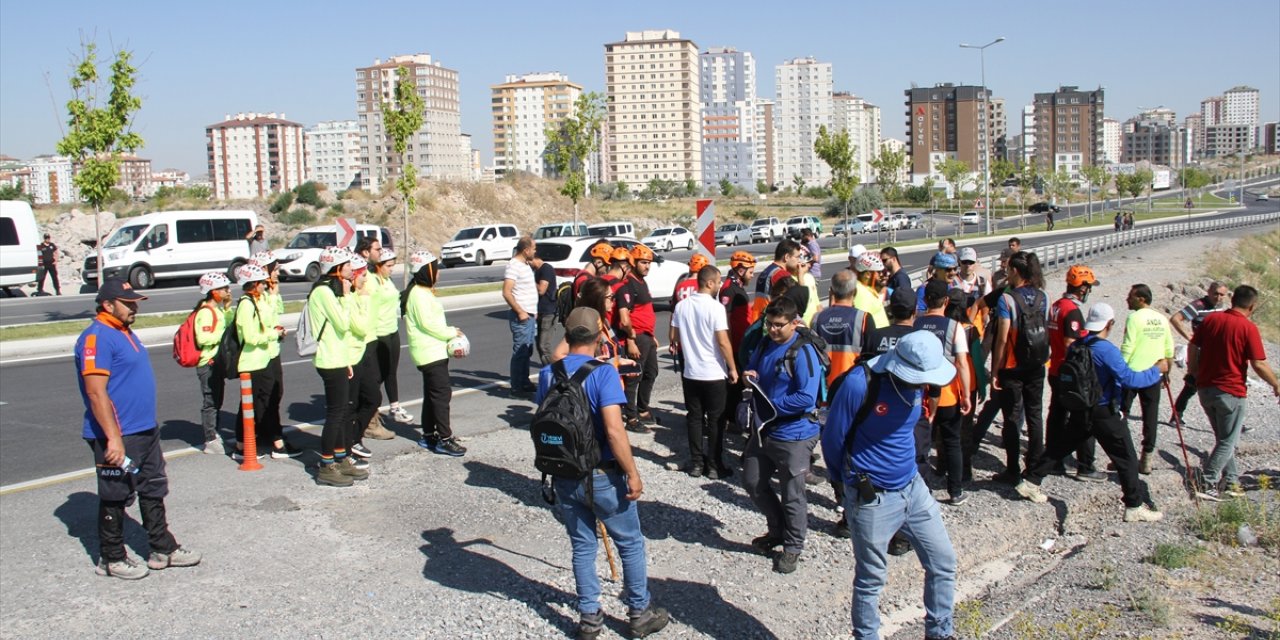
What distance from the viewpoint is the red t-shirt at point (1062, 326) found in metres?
7.56

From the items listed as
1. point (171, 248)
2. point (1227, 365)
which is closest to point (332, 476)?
point (1227, 365)

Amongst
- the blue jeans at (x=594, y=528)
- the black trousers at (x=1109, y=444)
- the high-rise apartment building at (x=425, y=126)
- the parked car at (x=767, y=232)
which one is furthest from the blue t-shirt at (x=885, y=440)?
the high-rise apartment building at (x=425, y=126)

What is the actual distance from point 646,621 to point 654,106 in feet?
520

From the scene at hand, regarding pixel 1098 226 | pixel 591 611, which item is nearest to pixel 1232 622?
pixel 591 611

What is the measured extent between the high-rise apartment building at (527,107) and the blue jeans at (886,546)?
17288 centimetres

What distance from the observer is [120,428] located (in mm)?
5770

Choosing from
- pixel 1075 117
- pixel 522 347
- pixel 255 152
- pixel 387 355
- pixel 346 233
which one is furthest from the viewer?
pixel 1075 117

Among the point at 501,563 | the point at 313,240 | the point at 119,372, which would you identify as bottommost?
the point at 501,563

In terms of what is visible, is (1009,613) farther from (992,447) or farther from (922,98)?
(922,98)

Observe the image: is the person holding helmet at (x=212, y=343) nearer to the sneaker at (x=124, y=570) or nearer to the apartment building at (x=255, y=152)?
the sneaker at (x=124, y=570)

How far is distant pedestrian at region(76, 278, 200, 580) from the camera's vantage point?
5.65 metres

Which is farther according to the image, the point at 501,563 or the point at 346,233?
the point at 346,233

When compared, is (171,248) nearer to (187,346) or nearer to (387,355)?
(387,355)

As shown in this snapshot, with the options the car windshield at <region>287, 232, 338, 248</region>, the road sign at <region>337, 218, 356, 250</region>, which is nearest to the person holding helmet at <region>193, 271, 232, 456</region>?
the road sign at <region>337, 218, 356, 250</region>
